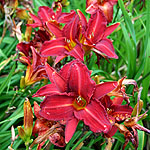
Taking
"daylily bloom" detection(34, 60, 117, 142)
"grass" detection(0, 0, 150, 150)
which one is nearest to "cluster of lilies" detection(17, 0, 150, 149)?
"daylily bloom" detection(34, 60, 117, 142)

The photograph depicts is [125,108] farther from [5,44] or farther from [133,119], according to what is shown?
[5,44]

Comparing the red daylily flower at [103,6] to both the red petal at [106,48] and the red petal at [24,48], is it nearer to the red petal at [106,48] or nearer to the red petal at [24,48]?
the red petal at [106,48]

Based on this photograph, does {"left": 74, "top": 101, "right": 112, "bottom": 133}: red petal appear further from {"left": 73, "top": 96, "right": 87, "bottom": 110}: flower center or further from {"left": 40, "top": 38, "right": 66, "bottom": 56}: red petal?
{"left": 40, "top": 38, "right": 66, "bottom": 56}: red petal

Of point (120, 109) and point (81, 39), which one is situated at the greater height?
point (81, 39)

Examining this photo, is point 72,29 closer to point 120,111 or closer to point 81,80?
point 81,80

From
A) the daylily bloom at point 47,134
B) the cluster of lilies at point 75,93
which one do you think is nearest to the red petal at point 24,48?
the cluster of lilies at point 75,93

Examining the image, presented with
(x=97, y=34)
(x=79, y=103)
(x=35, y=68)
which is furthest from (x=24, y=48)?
(x=79, y=103)
